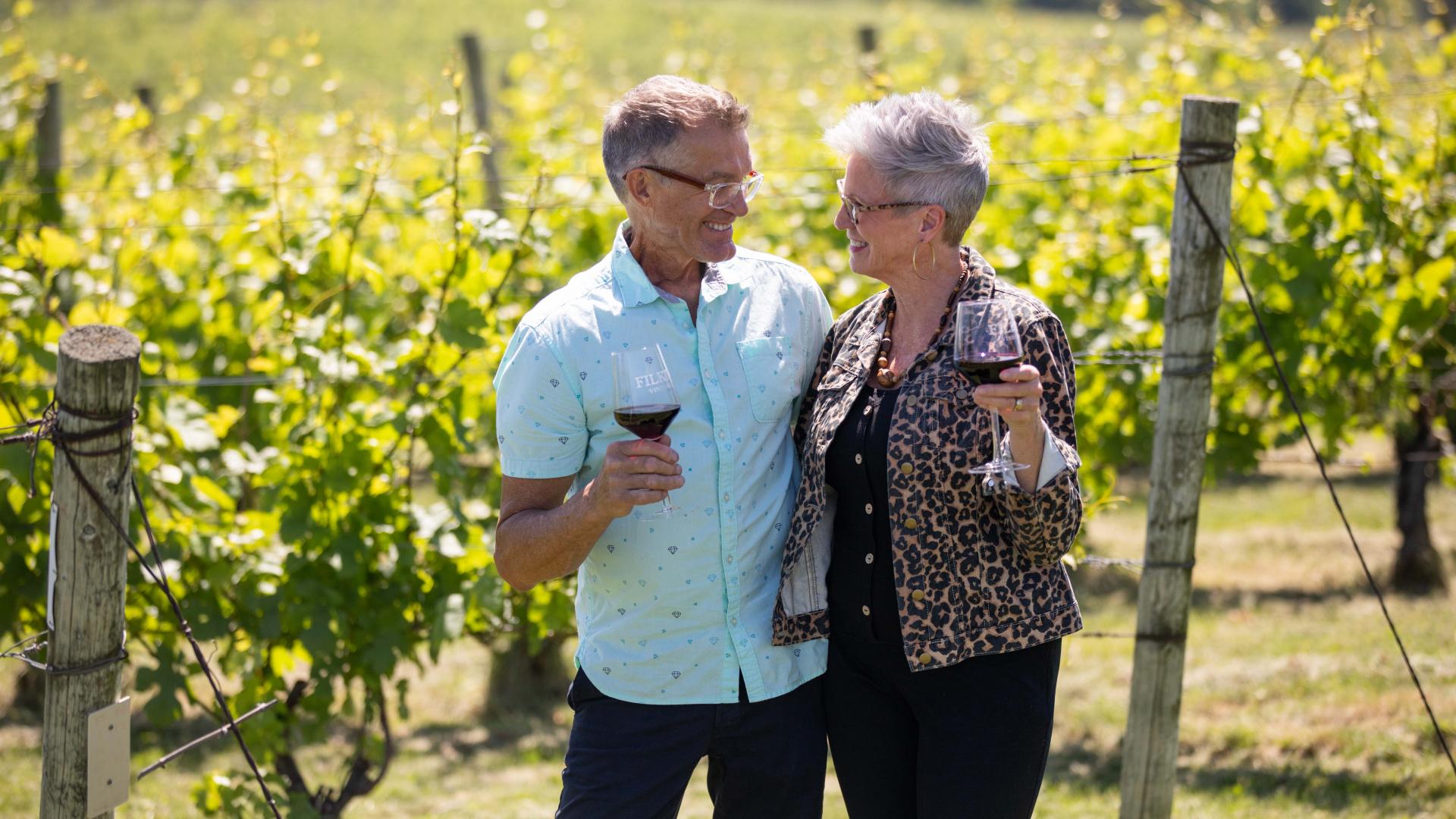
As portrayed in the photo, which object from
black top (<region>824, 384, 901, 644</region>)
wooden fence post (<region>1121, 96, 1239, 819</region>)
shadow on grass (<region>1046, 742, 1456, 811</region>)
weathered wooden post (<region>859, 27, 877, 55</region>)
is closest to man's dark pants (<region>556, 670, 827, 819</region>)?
black top (<region>824, 384, 901, 644</region>)

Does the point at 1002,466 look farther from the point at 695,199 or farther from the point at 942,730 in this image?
the point at 695,199

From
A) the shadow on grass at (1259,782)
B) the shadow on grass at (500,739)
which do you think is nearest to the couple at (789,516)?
the shadow on grass at (1259,782)

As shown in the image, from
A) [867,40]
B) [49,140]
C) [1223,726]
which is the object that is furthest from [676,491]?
[867,40]

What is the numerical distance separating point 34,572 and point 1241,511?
6.42m

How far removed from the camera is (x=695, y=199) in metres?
2.25

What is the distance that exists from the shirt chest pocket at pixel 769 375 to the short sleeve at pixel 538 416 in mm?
320

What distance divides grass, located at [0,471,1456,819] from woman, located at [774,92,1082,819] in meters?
1.93

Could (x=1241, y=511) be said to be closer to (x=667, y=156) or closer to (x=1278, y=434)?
(x=1278, y=434)

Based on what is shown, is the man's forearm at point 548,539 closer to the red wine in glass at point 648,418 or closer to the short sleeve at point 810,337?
the red wine in glass at point 648,418

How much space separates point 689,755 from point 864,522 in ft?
1.73

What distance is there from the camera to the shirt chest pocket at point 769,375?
2348 mm

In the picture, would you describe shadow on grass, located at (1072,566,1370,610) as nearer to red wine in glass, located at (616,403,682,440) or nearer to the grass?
the grass

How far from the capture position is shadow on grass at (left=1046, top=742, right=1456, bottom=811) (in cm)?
398

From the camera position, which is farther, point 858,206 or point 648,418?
point 858,206
